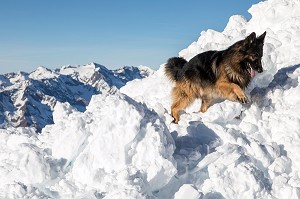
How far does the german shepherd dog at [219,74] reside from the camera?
848cm

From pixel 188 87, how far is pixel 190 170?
3.03m

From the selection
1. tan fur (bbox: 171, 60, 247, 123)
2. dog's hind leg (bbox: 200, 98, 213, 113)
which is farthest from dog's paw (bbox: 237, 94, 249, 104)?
dog's hind leg (bbox: 200, 98, 213, 113)

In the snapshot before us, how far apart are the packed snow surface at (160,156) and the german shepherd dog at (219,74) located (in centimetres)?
73

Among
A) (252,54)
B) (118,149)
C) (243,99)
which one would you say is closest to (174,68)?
(252,54)

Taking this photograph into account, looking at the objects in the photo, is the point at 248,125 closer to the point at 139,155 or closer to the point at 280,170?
the point at 280,170

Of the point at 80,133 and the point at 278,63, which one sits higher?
the point at 278,63

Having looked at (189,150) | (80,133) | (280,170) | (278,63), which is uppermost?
(278,63)

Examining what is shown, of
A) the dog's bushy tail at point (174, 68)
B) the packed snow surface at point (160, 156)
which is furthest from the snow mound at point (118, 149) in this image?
the dog's bushy tail at point (174, 68)

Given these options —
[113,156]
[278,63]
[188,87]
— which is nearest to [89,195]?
[113,156]

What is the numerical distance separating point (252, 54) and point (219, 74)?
756mm

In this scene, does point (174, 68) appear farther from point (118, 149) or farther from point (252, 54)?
point (118, 149)

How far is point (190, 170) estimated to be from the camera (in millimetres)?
6184

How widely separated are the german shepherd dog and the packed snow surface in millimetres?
732

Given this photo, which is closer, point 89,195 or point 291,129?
point 89,195
